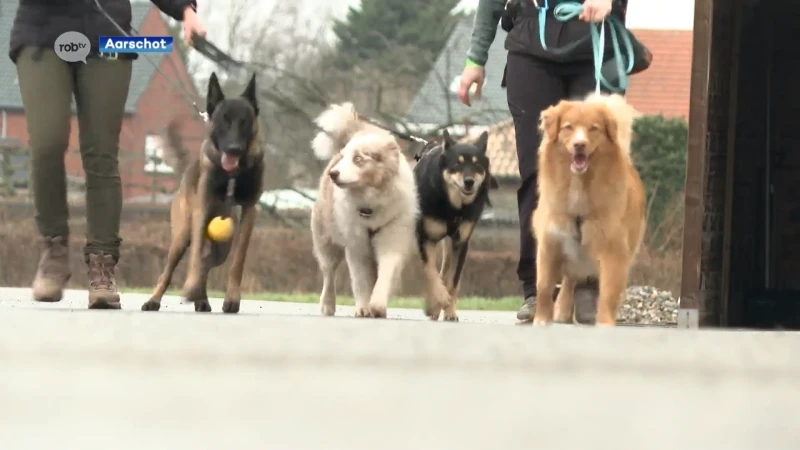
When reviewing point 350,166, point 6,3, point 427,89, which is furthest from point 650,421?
point 427,89

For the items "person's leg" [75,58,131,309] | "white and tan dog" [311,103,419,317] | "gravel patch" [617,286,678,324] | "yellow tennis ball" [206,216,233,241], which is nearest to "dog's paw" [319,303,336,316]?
"white and tan dog" [311,103,419,317]

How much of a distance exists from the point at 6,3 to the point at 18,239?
3.35m

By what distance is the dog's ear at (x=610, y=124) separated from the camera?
17.4 feet

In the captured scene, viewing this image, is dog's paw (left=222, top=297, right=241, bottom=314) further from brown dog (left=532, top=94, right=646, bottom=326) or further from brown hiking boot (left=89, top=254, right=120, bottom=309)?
brown dog (left=532, top=94, right=646, bottom=326)

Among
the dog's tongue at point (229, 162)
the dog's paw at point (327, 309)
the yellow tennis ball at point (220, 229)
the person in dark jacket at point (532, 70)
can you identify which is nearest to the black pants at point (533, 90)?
the person in dark jacket at point (532, 70)

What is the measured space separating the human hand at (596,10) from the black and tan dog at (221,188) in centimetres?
161

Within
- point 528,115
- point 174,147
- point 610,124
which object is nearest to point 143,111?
point 174,147

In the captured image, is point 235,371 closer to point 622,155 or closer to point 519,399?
point 519,399

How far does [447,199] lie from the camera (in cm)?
662

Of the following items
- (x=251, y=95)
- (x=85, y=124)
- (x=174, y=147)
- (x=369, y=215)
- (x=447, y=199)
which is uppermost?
(x=251, y=95)

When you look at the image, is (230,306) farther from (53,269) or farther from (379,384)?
(379,384)

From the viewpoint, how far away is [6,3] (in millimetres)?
6438

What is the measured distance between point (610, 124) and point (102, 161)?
230 centimetres

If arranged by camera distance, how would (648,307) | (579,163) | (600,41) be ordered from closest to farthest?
(579,163) < (600,41) < (648,307)
